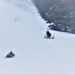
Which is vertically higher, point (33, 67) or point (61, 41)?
point (61, 41)

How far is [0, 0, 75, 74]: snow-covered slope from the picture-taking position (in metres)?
5.49

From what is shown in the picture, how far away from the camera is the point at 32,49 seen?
287 inches

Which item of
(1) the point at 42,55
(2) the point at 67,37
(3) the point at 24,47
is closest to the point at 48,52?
(1) the point at 42,55

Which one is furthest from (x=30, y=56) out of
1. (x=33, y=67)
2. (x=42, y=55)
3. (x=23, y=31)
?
(x=23, y=31)

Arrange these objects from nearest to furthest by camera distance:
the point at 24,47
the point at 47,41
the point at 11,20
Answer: the point at 24,47 → the point at 47,41 → the point at 11,20

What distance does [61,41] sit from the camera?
8.44 m

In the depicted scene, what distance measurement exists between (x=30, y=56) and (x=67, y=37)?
284 centimetres

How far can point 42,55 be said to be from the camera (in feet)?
21.7

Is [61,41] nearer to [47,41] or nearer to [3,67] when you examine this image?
[47,41]

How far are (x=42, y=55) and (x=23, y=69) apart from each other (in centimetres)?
125

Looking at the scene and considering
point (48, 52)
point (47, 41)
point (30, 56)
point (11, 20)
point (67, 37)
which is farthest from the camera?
point (11, 20)

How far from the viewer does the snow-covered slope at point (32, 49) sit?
5.49 meters

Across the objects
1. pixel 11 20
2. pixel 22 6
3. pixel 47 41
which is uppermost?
pixel 22 6

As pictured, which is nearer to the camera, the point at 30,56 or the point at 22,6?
the point at 30,56
